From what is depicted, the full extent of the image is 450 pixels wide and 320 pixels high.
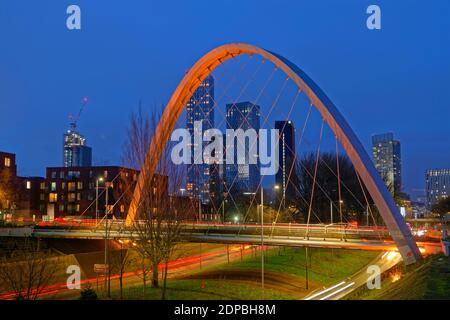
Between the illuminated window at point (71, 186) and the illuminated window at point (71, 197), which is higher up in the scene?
the illuminated window at point (71, 186)

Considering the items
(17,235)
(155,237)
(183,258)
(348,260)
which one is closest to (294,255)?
(348,260)

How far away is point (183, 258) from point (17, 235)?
1692cm

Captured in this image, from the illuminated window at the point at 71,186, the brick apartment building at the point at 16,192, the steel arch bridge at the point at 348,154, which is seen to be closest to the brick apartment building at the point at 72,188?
the illuminated window at the point at 71,186

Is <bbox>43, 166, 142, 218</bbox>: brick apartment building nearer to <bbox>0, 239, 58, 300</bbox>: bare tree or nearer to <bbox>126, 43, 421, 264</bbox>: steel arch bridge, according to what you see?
<bbox>126, 43, 421, 264</bbox>: steel arch bridge

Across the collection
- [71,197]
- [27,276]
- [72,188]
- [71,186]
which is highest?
[71,186]

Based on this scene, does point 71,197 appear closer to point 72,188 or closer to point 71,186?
point 72,188

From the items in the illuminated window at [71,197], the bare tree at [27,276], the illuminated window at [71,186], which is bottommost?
the bare tree at [27,276]

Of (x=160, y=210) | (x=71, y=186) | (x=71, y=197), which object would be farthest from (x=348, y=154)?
(x=71, y=197)

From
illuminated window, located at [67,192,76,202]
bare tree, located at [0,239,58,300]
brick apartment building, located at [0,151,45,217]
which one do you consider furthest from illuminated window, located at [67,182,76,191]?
bare tree, located at [0,239,58,300]

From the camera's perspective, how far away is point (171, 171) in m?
27.5

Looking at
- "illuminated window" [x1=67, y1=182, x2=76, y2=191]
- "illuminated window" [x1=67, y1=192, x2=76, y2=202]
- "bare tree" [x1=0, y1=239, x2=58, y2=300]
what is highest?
"illuminated window" [x1=67, y1=182, x2=76, y2=191]

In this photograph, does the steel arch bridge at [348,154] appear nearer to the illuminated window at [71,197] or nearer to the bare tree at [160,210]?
the bare tree at [160,210]
